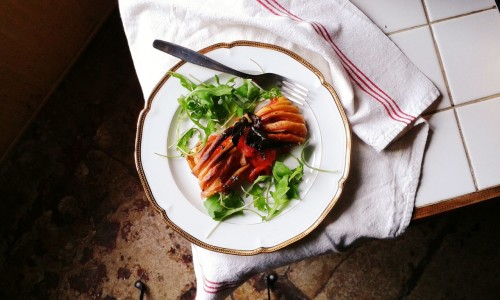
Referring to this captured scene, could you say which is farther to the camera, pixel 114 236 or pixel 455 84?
pixel 114 236

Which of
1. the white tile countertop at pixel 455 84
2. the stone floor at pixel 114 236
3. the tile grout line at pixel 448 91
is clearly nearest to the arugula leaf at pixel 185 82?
the white tile countertop at pixel 455 84

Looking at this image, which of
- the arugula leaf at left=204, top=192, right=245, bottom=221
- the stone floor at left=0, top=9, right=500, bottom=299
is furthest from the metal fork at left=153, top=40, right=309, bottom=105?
the stone floor at left=0, top=9, right=500, bottom=299

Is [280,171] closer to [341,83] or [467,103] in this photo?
[341,83]

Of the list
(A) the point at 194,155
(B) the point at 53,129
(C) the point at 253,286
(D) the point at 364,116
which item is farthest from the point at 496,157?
(B) the point at 53,129

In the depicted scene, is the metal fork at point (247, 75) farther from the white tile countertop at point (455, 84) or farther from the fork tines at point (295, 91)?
the white tile countertop at point (455, 84)

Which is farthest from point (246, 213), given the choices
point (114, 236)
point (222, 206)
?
point (114, 236)
